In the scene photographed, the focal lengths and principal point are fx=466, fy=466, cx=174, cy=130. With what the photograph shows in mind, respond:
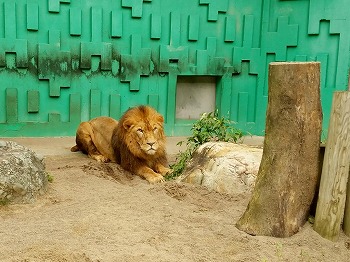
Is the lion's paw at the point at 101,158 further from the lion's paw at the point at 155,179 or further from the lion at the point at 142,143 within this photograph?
the lion's paw at the point at 155,179

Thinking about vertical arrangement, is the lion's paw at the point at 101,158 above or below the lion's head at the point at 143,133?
below

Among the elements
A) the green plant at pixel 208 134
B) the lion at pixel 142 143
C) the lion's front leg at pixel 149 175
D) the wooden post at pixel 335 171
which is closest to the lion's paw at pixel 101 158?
the lion at pixel 142 143

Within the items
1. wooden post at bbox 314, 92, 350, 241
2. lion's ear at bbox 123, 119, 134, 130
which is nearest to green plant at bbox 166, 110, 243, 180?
lion's ear at bbox 123, 119, 134, 130

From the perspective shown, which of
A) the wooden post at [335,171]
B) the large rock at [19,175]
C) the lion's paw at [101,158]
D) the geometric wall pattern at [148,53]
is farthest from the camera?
the geometric wall pattern at [148,53]

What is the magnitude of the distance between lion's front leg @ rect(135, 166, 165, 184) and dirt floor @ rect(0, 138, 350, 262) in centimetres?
34

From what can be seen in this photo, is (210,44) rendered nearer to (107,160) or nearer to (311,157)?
(107,160)

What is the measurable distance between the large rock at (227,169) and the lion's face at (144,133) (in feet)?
1.94

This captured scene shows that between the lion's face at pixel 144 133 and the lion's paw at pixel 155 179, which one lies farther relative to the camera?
the lion's face at pixel 144 133

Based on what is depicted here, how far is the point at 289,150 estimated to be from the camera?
3.64 m

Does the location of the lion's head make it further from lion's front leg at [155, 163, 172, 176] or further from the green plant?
the green plant

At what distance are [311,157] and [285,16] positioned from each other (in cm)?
496

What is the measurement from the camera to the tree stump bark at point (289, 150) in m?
3.59

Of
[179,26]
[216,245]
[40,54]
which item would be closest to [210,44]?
[179,26]

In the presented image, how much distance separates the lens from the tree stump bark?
3.59 metres
